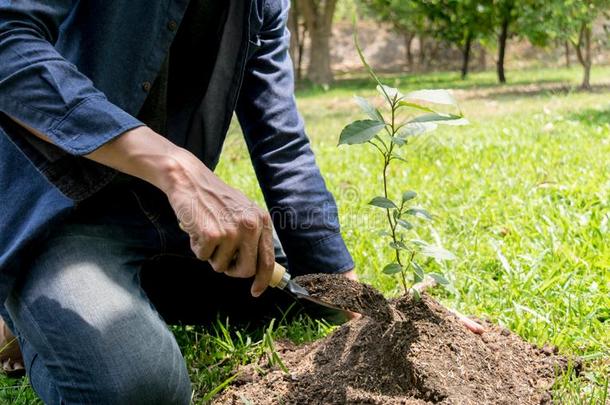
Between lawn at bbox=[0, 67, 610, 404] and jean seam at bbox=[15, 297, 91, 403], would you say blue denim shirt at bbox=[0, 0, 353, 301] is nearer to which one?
jean seam at bbox=[15, 297, 91, 403]

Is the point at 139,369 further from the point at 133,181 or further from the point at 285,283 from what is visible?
the point at 133,181

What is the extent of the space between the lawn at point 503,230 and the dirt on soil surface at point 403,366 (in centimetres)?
9

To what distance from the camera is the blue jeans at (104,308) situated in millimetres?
1721

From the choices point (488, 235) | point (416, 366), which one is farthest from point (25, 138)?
point (488, 235)

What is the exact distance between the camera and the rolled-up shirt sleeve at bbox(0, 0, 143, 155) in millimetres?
1604

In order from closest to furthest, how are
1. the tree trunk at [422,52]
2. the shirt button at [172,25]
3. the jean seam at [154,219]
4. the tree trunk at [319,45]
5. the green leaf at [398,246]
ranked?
the green leaf at [398,246], the shirt button at [172,25], the jean seam at [154,219], the tree trunk at [319,45], the tree trunk at [422,52]

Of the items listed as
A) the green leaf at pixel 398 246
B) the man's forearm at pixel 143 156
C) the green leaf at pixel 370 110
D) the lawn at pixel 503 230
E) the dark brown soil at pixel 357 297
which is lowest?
the lawn at pixel 503 230

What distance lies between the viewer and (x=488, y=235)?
10.1 ft

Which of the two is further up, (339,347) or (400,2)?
(400,2)

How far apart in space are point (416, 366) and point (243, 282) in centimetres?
65

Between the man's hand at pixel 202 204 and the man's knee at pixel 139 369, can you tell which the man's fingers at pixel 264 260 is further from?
the man's knee at pixel 139 369

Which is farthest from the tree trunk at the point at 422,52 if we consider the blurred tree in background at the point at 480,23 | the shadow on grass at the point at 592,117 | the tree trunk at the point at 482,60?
the shadow on grass at the point at 592,117

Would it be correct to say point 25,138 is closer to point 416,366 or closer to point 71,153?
point 71,153

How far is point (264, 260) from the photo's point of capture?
5.27ft
